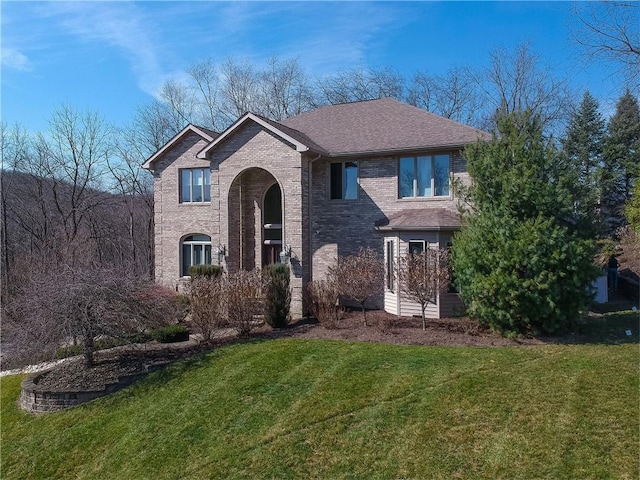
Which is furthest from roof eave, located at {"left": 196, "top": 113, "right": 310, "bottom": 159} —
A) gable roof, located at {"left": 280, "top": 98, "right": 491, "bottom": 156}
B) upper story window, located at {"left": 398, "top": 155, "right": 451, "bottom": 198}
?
upper story window, located at {"left": 398, "top": 155, "right": 451, "bottom": 198}

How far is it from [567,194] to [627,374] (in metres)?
4.33

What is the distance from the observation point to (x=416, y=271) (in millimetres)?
11219

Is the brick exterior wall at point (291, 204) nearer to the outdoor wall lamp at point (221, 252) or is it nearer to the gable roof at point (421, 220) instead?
the outdoor wall lamp at point (221, 252)

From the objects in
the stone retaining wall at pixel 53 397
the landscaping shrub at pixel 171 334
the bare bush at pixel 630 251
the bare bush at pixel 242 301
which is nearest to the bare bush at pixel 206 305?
the bare bush at pixel 242 301

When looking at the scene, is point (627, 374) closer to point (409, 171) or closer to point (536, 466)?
point (536, 466)

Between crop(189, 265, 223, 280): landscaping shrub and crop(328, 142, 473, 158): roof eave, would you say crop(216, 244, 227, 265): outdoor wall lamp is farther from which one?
crop(328, 142, 473, 158): roof eave

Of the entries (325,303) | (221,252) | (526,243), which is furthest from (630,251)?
(221,252)

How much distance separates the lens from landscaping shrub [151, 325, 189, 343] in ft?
37.1

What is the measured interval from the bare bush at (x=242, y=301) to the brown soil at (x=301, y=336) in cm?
41

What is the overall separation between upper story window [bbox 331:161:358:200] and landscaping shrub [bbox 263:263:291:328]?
4554mm

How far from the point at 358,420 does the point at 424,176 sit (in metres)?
10.2

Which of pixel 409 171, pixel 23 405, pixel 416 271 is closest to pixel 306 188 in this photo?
pixel 409 171

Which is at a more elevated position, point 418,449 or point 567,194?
point 567,194

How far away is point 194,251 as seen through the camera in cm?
1786
